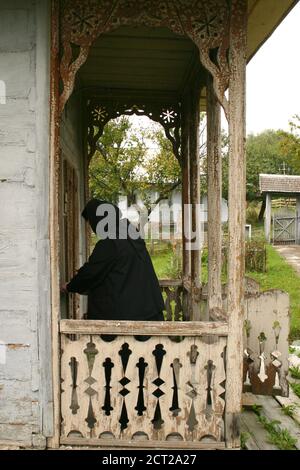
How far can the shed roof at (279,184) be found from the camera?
29.6 meters

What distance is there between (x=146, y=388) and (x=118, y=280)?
3.06ft

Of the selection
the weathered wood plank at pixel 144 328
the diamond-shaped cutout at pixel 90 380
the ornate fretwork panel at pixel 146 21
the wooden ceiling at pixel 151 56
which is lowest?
the diamond-shaped cutout at pixel 90 380

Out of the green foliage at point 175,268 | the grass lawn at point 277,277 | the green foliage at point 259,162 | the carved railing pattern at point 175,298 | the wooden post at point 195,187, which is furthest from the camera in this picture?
the green foliage at point 259,162

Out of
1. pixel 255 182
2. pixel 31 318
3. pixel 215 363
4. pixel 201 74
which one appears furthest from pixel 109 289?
pixel 255 182

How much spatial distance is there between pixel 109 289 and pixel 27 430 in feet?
4.23

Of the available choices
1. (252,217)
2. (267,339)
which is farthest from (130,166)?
(252,217)

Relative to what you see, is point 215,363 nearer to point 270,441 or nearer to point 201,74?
point 270,441

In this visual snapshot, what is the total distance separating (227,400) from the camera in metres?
3.92

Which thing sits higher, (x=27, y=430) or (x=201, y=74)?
(x=201, y=74)

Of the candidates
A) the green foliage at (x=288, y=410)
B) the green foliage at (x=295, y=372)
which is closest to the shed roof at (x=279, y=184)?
the green foliage at (x=295, y=372)

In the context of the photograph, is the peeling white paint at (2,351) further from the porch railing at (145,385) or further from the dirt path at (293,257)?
the dirt path at (293,257)

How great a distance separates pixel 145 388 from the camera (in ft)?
12.9

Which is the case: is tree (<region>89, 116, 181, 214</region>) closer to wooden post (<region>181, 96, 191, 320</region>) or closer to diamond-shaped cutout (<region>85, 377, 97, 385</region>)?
wooden post (<region>181, 96, 191, 320</region>)

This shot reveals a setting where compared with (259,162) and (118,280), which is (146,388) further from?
(259,162)
